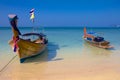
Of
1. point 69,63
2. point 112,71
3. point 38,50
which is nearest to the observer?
point 112,71

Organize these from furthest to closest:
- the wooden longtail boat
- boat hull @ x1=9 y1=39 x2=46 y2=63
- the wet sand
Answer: boat hull @ x1=9 y1=39 x2=46 y2=63, the wooden longtail boat, the wet sand

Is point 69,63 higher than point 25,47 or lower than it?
lower

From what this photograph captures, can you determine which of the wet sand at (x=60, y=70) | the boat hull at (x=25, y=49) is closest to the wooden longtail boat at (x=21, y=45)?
the boat hull at (x=25, y=49)

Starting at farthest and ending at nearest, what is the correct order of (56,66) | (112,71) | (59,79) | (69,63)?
(69,63) → (56,66) → (112,71) → (59,79)

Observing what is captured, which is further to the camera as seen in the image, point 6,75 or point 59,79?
point 6,75

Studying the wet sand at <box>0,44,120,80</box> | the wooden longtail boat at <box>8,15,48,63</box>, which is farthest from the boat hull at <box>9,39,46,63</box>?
the wet sand at <box>0,44,120,80</box>

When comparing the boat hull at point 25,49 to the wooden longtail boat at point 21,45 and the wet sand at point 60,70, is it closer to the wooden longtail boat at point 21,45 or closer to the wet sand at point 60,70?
the wooden longtail boat at point 21,45

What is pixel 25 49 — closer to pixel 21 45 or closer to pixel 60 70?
pixel 21 45

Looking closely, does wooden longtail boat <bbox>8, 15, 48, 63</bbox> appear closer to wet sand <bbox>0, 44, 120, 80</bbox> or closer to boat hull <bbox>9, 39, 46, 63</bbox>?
boat hull <bbox>9, 39, 46, 63</bbox>

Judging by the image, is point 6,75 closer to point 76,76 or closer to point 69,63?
point 76,76

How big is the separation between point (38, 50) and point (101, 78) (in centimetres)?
493

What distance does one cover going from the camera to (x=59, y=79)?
7.76 m

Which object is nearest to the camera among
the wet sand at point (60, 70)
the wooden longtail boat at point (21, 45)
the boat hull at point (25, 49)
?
the wet sand at point (60, 70)

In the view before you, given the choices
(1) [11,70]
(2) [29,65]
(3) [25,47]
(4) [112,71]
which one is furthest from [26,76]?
(4) [112,71]
